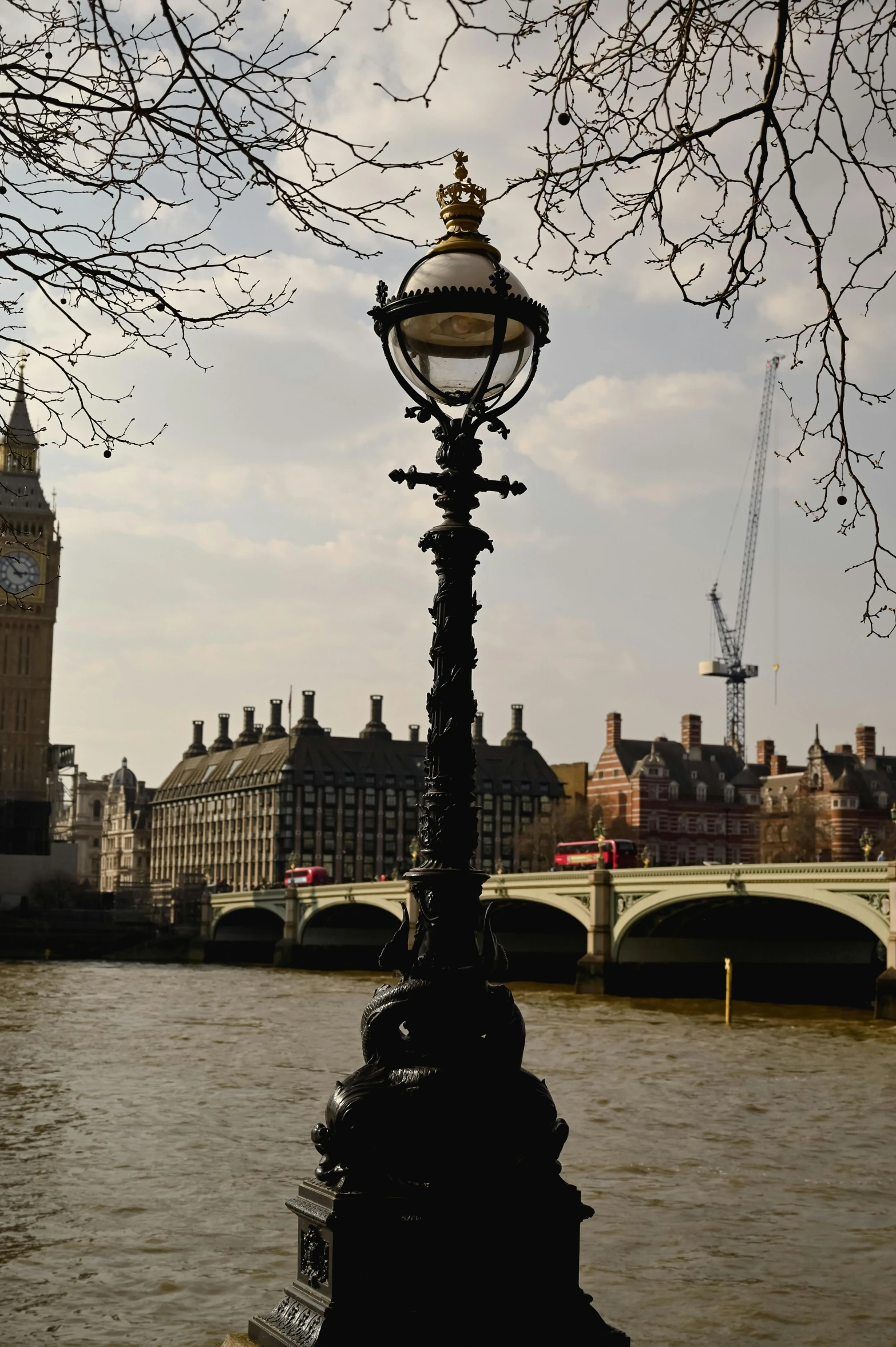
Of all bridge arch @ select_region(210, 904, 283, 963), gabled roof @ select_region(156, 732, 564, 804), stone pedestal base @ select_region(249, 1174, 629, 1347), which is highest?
gabled roof @ select_region(156, 732, 564, 804)

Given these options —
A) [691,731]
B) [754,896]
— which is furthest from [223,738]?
[754,896]

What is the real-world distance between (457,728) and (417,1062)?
1.06 m

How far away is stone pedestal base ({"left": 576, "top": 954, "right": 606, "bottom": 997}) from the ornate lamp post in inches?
Answer: 1623

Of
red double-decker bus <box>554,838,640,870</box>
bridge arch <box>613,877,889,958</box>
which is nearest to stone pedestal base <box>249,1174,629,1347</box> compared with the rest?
bridge arch <box>613,877,889,958</box>

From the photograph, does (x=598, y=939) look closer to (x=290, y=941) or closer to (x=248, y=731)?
(x=290, y=941)

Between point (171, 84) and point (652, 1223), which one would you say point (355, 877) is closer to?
point (652, 1223)

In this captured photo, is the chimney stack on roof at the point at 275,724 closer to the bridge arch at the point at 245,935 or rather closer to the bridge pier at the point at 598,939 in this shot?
the bridge arch at the point at 245,935

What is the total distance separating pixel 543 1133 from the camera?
15.1 ft

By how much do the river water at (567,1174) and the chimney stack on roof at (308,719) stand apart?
278 ft

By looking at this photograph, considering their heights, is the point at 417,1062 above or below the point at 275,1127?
above

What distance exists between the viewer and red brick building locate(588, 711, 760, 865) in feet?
301

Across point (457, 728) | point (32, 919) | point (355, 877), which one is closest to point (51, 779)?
point (355, 877)

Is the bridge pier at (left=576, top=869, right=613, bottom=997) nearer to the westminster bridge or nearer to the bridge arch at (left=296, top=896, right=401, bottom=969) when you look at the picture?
the westminster bridge

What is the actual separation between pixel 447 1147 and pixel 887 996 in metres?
33.2
